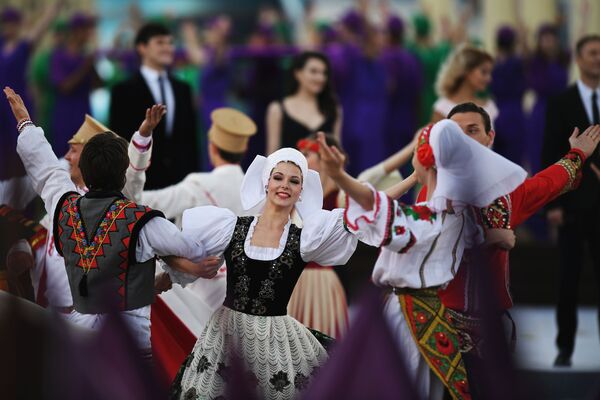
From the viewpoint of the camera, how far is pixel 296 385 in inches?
153

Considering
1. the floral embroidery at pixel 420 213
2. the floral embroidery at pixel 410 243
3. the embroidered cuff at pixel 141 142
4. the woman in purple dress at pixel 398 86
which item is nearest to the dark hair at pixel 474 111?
the floral embroidery at pixel 420 213

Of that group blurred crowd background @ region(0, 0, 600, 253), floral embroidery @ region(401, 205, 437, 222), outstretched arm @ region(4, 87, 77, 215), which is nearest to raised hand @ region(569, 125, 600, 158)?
floral embroidery @ region(401, 205, 437, 222)

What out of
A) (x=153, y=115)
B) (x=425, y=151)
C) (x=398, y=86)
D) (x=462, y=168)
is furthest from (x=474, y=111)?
(x=398, y=86)

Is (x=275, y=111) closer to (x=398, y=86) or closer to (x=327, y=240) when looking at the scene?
(x=398, y=86)

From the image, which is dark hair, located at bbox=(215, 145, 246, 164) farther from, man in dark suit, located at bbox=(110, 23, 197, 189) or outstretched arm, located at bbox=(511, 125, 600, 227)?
outstretched arm, located at bbox=(511, 125, 600, 227)

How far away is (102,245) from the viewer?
148 inches

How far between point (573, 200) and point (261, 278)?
10.2 ft

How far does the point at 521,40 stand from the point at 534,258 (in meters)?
3.24

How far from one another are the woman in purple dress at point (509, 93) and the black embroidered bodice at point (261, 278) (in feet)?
20.9

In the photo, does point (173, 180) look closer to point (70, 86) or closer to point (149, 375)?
point (70, 86)

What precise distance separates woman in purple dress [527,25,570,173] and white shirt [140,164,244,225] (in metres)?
5.16

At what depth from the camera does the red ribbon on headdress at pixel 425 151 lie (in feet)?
12.5

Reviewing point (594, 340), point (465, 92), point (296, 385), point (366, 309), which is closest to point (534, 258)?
point (594, 340)

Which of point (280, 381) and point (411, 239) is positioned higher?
point (411, 239)
